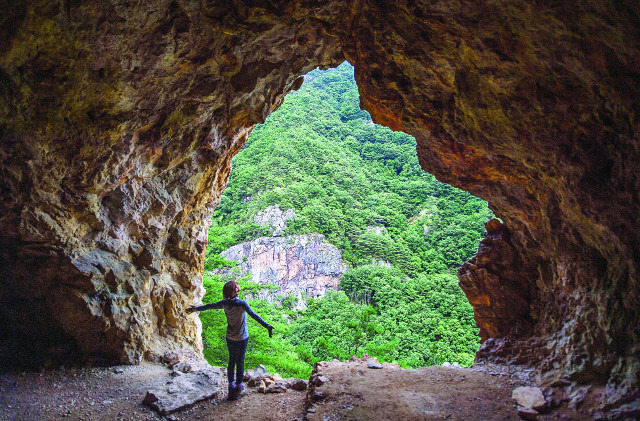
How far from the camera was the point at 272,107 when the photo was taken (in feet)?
26.7

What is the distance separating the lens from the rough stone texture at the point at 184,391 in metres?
4.90

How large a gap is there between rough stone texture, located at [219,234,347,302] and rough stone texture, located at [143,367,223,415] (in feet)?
108

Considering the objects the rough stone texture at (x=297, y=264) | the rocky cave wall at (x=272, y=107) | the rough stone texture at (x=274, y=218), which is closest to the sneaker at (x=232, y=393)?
the rocky cave wall at (x=272, y=107)

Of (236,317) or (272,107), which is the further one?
(272,107)

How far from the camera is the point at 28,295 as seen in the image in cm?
559

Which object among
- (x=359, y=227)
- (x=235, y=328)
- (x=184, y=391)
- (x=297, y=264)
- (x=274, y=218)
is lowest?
(x=297, y=264)

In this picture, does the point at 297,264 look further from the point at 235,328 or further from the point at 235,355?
the point at 235,328

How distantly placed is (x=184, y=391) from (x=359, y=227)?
4095cm

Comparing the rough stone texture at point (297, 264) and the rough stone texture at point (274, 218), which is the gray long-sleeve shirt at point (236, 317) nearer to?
the rough stone texture at point (297, 264)

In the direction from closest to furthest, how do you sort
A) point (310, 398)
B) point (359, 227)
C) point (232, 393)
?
point (310, 398)
point (232, 393)
point (359, 227)

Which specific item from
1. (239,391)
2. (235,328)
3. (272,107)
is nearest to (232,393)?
(239,391)

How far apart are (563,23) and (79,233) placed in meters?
7.27

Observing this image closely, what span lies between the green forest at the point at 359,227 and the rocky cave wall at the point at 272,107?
181 inches

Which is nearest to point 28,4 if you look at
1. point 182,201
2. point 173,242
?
point 182,201
